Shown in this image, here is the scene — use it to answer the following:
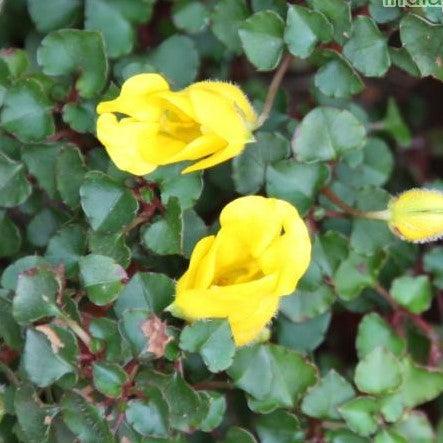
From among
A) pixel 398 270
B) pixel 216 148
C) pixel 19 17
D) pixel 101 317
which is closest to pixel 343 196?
pixel 398 270

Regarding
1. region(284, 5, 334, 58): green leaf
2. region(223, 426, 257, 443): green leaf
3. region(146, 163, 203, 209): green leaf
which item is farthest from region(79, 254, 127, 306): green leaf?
region(284, 5, 334, 58): green leaf

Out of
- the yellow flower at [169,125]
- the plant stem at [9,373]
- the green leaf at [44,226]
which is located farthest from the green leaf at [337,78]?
the plant stem at [9,373]

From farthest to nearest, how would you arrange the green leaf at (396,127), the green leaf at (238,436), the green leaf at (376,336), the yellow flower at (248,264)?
the green leaf at (396,127) < the green leaf at (376,336) < the green leaf at (238,436) < the yellow flower at (248,264)

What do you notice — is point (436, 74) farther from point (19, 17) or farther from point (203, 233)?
point (19, 17)

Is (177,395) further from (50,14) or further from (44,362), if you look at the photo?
(50,14)

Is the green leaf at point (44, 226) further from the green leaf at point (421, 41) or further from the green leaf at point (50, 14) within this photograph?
the green leaf at point (421, 41)

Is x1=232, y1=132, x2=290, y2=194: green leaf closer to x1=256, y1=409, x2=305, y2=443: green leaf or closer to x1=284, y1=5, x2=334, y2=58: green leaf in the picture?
x1=284, y1=5, x2=334, y2=58: green leaf
